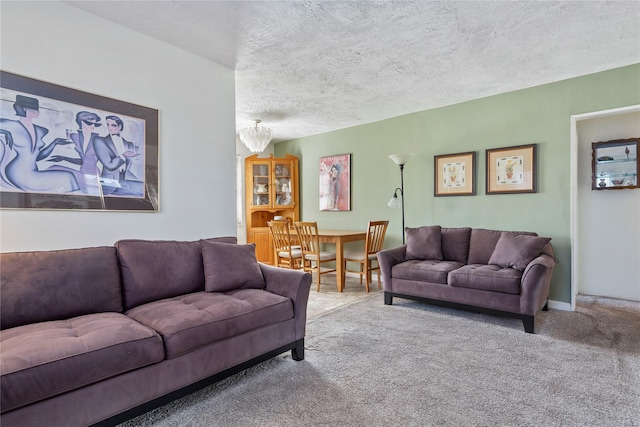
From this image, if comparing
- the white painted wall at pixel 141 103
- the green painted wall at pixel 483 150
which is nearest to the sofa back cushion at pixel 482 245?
the green painted wall at pixel 483 150

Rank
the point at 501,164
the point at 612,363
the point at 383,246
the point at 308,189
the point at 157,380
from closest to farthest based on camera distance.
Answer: the point at 157,380
the point at 612,363
the point at 501,164
the point at 383,246
the point at 308,189

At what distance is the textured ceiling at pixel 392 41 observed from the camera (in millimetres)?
2289

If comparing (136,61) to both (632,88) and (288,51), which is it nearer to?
(288,51)

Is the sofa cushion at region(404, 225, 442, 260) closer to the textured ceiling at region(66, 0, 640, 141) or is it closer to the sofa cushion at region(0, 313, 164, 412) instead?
the textured ceiling at region(66, 0, 640, 141)

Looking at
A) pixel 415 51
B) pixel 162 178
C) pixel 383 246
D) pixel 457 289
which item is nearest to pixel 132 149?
pixel 162 178

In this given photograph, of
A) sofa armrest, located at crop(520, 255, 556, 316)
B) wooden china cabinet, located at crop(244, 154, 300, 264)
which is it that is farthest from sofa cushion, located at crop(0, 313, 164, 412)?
wooden china cabinet, located at crop(244, 154, 300, 264)

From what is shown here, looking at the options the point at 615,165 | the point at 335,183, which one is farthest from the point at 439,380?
the point at 335,183

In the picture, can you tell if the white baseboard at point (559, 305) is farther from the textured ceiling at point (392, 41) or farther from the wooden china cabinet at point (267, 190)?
the wooden china cabinet at point (267, 190)

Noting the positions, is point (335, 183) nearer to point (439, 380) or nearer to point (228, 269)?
point (228, 269)

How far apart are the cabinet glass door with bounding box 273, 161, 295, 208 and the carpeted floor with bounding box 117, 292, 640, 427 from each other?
3.22 m

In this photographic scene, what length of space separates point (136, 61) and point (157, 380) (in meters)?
2.27

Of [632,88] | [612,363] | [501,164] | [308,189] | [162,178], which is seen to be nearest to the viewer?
[612,363]

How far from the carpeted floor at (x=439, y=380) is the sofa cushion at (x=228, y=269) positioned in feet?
1.93

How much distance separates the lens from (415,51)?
113 inches
